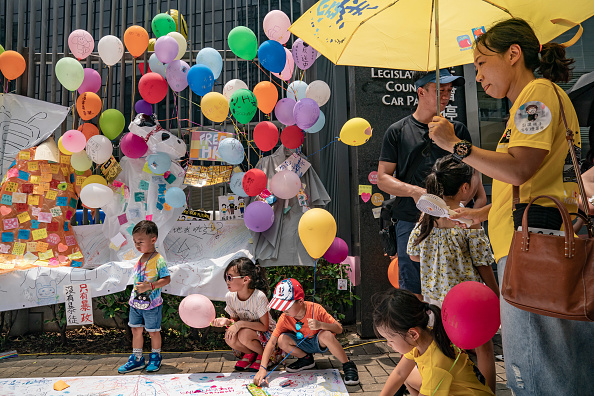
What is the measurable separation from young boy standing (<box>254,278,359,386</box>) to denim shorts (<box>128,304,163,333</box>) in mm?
1075

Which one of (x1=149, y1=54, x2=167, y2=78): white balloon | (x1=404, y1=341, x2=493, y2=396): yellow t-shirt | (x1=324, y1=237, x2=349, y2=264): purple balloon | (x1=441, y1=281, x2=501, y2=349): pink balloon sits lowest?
(x1=404, y1=341, x2=493, y2=396): yellow t-shirt

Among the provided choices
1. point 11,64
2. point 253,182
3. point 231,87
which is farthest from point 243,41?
point 11,64

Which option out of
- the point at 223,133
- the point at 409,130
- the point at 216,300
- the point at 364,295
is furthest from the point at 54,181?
the point at 409,130

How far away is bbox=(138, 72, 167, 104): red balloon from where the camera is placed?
4586 mm

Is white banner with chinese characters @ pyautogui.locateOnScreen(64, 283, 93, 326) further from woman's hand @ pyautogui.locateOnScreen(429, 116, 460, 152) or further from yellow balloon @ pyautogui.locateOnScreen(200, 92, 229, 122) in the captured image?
woman's hand @ pyautogui.locateOnScreen(429, 116, 460, 152)

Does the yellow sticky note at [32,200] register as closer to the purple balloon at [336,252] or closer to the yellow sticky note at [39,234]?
the yellow sticky note at [39,234]

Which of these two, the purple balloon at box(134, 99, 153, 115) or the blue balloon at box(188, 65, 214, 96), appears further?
the purple balloon at box(134, 99, 153, 115)

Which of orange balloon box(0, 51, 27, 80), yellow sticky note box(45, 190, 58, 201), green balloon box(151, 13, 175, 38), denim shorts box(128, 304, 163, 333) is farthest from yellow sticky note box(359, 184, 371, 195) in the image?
orange balloon box(0, 51, 27, 80)

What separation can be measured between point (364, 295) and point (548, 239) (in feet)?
10.6

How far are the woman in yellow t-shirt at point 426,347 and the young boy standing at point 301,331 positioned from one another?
1229mm

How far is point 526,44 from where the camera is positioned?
1.67 m

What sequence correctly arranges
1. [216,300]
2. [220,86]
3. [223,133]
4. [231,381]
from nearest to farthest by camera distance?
[231,381] → [216,300] → [223,133] → [220,86]

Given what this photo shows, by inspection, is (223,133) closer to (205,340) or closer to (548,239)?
(205,340)

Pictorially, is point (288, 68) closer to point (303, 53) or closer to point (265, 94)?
point (303, 53)
